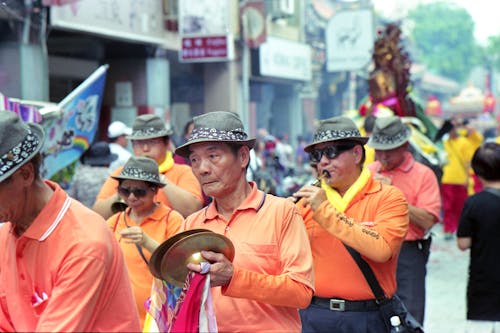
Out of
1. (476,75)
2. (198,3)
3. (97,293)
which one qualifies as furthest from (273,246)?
(476,75)

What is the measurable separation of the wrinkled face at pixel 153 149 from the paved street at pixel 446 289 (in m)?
2.52

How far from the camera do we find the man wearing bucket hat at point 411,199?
20.6 ft

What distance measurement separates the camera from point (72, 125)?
805cm

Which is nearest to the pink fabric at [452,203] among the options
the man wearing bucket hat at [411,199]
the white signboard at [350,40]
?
the man wearing bucket hat at [411,199]

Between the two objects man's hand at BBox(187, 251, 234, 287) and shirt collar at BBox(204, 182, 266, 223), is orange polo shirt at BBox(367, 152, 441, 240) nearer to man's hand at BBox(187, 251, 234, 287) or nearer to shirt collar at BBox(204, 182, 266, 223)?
shirt collar at BBox(204, 182, 266, 223)

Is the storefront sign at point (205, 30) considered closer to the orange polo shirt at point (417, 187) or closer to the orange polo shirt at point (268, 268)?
the orange polo shirt at point (417, 187)

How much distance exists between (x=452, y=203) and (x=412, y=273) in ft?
30.9

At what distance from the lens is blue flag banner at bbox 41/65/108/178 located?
783 centimetres

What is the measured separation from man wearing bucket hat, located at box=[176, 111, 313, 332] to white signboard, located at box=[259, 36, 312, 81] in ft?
70.0

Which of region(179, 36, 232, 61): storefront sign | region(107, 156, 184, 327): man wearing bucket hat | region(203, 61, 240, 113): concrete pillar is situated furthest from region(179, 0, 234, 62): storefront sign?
region(107, 156, 184, 327): man wearing bucket hat

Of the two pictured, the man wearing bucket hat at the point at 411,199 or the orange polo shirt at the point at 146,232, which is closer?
the orange polo shirt at the point at 146,232

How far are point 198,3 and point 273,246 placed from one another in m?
14.8

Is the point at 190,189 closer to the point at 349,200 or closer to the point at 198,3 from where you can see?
the point at 349,200

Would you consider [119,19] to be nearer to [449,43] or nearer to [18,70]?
[18,70]
